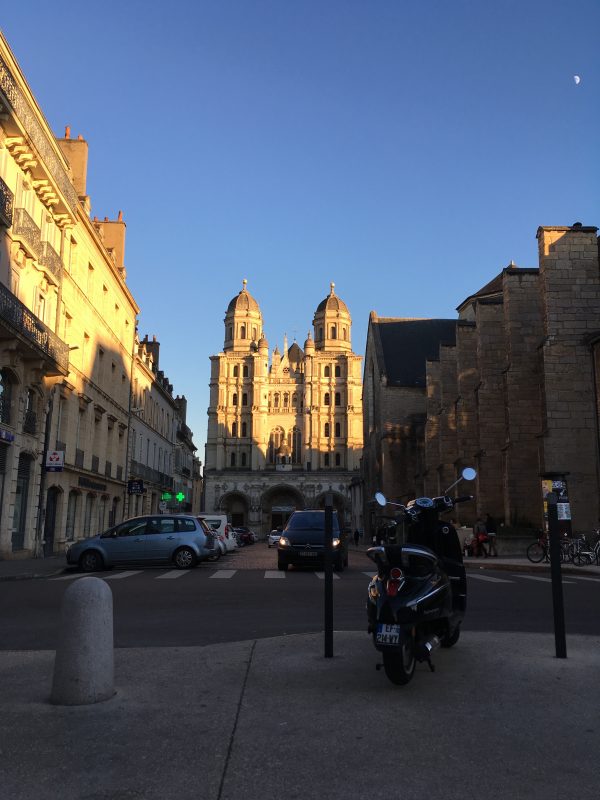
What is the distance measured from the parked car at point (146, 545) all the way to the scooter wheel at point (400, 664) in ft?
42.7

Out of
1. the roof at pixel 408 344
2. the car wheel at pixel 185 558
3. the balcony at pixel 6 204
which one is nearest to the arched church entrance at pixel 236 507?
the roof at pixel 408 344

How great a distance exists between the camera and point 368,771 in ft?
10.4

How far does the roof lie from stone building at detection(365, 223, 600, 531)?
1852cm

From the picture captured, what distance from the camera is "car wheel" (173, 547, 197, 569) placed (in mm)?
17250

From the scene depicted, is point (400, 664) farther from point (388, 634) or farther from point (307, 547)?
point (307, 547)

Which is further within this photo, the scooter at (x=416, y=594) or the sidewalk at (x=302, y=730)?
the scooter at (x=416, y=594)

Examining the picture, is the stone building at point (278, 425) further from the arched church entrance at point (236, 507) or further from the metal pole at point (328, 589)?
the metal pole at point (328, 589)

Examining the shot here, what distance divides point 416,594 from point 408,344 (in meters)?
53.3

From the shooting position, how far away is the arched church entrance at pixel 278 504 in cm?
8756

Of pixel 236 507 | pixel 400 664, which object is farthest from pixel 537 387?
pixel 236 507

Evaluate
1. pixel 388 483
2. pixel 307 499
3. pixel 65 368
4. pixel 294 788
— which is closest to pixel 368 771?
pixel 294 788

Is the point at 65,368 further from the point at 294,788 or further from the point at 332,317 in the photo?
the point at 332,317

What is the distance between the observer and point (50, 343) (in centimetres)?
2188

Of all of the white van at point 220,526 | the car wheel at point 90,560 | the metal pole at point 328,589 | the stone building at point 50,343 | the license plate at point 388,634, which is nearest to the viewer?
the license plate at point 388,634
